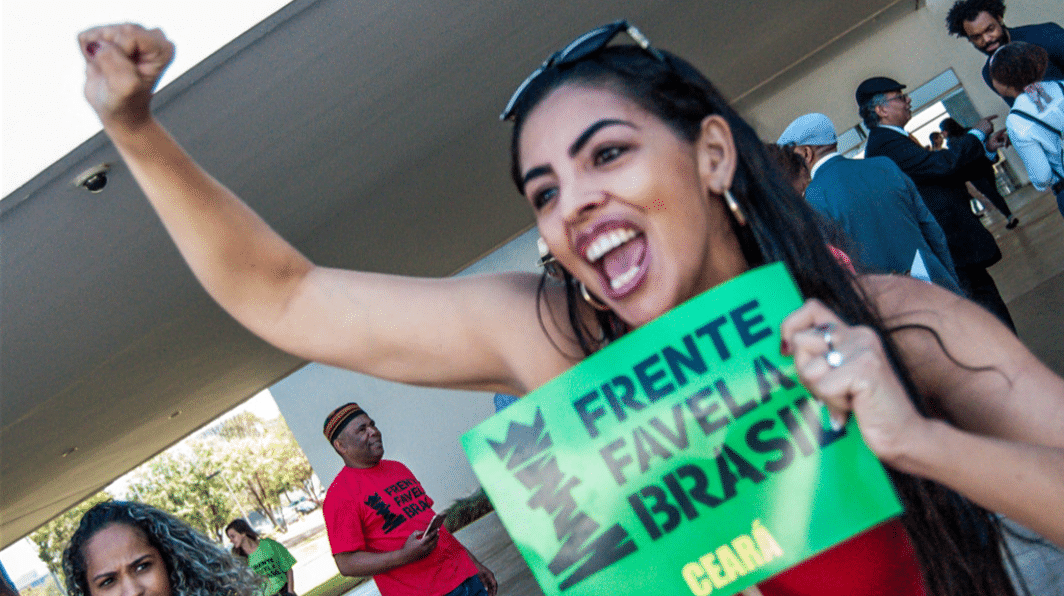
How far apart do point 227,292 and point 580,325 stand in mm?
542

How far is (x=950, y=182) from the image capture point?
494 centimetres

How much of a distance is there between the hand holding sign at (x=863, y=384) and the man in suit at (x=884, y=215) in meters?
2.94

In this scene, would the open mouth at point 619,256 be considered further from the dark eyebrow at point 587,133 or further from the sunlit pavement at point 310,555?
the sunlit pavement at point 310,555

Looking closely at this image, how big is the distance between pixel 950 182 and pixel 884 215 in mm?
1269

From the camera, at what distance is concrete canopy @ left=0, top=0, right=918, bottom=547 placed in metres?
4.86

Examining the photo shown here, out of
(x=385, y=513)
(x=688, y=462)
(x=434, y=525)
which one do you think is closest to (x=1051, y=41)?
(x=434, y=525)

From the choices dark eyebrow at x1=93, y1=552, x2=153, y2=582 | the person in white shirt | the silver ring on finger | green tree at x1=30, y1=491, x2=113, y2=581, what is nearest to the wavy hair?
the person in white shirt

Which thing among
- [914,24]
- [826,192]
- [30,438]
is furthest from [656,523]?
[914,24]

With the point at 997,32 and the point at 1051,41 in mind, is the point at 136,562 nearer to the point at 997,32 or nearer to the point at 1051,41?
the point at 997,32

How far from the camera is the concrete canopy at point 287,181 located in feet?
15.9

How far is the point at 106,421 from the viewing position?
10.6 m

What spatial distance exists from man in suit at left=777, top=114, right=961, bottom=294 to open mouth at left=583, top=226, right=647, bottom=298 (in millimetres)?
2864

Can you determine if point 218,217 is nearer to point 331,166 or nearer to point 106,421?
point 331,166

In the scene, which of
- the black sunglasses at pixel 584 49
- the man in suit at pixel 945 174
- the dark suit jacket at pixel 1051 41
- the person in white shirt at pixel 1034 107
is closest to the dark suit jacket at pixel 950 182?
the man in suit at pixel 945 174
